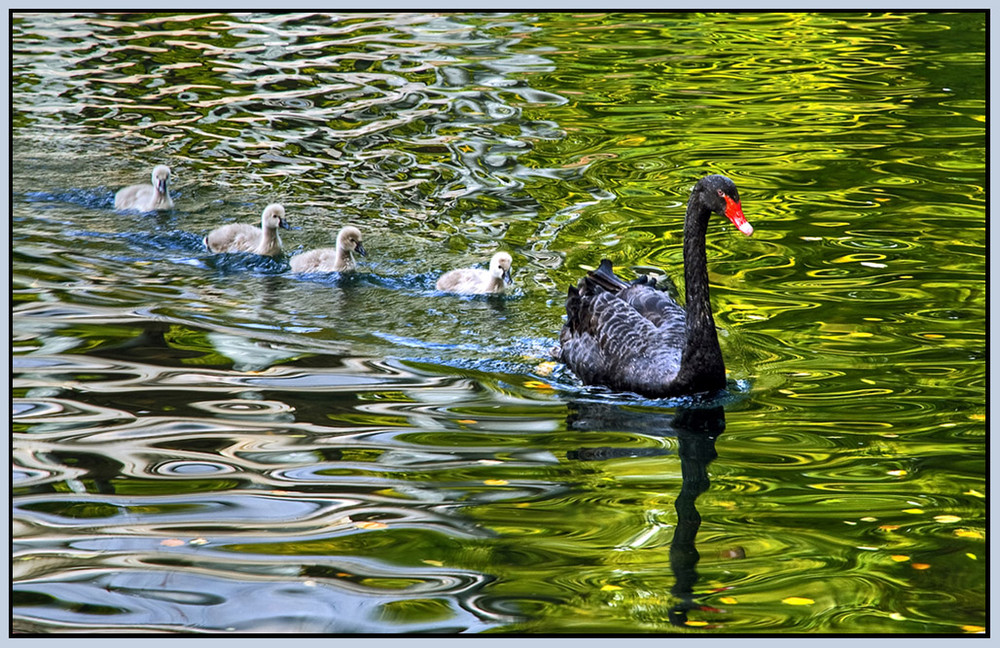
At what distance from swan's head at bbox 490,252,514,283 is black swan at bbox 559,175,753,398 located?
2.51 ft

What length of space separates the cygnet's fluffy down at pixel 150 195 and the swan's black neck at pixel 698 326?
5.03 m

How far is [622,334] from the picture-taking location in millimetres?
7324

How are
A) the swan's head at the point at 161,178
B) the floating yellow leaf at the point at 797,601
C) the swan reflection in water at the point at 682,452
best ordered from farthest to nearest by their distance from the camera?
the swan's head at the point at 161,178
the swan reflection in water at the point at 682,452
the floating yellow leaf at the point at 797,601

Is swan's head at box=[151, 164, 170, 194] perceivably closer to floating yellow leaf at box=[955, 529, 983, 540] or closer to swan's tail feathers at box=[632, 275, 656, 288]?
swan's tail feathers at box=[632, 275, 656, 288]

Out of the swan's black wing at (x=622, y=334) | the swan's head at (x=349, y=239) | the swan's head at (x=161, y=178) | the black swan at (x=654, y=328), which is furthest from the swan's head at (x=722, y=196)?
the swan's head at (x=161, y=178)

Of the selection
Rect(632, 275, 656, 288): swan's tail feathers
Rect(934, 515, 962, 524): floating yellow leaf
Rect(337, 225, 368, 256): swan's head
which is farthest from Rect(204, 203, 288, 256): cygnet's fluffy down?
Rect(934, 515, 962, 524): floating yellow leaf

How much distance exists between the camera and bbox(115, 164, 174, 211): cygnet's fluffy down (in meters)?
10.2

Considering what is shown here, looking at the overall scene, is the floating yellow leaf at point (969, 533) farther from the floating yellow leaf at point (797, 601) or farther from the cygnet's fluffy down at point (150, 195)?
the cygnet's fluffy down at point (150, 195)

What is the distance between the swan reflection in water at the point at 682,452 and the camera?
198 inches

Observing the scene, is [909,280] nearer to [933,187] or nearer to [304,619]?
[933,187]

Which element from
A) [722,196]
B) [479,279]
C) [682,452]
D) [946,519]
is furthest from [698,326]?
[479,279]

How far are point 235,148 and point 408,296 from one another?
4.01 meters

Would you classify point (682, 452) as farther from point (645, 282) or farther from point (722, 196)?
point (645, 282)

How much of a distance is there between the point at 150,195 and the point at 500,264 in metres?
3.46
